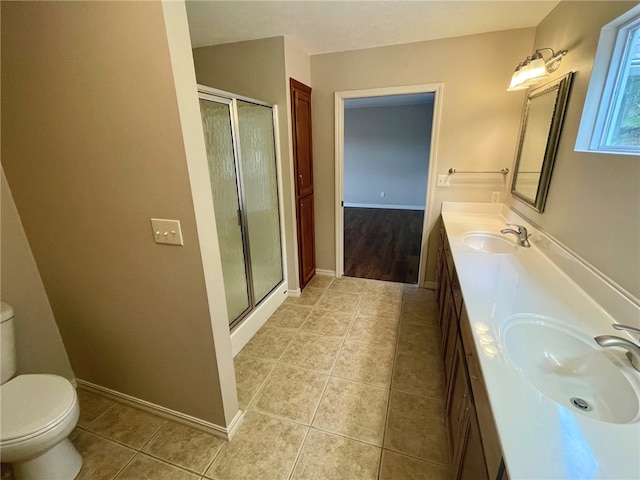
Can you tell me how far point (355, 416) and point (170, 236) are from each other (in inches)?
54.9

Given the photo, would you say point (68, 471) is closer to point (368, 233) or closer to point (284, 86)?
point (284, 86)

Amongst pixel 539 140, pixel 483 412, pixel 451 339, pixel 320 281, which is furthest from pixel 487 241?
pixel 320 281

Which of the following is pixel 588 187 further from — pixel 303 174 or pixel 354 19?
pixel 303 174

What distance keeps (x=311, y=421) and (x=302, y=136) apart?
2.34 metres

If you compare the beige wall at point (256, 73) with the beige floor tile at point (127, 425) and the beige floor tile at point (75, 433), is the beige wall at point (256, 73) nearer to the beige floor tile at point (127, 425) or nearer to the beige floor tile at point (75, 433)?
the beige floor tile at point (127, 425)

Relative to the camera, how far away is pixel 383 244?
4.49 metres

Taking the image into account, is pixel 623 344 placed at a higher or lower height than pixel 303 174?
lower

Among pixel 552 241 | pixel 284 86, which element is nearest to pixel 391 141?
pixel 284 86

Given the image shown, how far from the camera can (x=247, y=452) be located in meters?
1.46

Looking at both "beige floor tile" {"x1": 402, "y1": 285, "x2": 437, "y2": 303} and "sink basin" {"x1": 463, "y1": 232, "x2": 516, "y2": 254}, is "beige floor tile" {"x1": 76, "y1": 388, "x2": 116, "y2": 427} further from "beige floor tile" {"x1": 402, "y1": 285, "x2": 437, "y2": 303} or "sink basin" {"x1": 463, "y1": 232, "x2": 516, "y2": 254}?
"sink basin" {"x1": 463, "y1": 232, "x2": 516, "y2": 254}

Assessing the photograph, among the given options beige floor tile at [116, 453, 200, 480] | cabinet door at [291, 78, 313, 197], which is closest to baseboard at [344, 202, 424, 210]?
cabinet door at [291, 78, 313, 197]

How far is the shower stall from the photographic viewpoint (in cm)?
194

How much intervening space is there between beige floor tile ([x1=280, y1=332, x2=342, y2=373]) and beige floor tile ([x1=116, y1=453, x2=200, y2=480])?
0.85m

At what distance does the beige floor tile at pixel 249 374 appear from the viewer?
182cm
